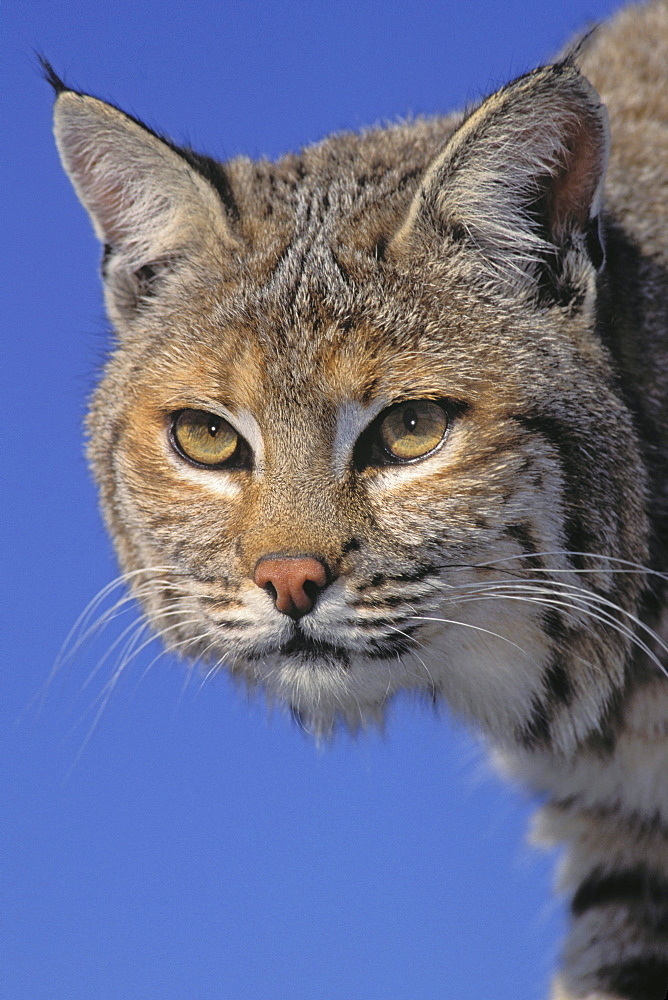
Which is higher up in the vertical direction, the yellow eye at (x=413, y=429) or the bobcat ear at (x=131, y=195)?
the bobcat ear at (x=131, y=195)

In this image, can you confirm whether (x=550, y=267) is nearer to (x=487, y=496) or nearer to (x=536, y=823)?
(x=487, y=496)

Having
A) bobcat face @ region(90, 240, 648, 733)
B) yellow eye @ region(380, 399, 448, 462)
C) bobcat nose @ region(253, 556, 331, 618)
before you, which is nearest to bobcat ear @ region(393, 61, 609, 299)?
bobcat face @ region(90, 240, 648, 733)

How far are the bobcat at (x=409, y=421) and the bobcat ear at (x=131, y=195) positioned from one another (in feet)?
0.03

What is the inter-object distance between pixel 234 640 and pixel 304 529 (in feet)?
1.60

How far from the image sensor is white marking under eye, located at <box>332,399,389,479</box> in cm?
398

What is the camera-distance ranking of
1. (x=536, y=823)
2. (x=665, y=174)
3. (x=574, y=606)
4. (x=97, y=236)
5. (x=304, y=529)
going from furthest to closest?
(x=536, y=823), (x=665, y=174), (x=97, y=236), (x=574, y=606), (x=304, y=529)

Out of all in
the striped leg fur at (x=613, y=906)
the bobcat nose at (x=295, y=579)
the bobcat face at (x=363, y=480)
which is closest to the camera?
the bobcat nose at (x=295, y=579)

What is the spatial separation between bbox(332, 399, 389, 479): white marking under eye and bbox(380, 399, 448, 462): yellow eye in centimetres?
Result: 6

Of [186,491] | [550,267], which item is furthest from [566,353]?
[186,491]

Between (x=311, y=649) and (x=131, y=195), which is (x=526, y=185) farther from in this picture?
(x=311, y=649)

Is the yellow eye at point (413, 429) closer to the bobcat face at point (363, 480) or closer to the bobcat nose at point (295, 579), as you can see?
the bobcat face at point (363, 480)

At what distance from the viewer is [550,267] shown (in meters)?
4.20

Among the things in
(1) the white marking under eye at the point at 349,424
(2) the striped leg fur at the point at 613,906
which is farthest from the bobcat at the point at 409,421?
(2) the striped leg fur at the point at 613,906

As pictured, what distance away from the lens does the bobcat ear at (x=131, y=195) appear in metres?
4.40
